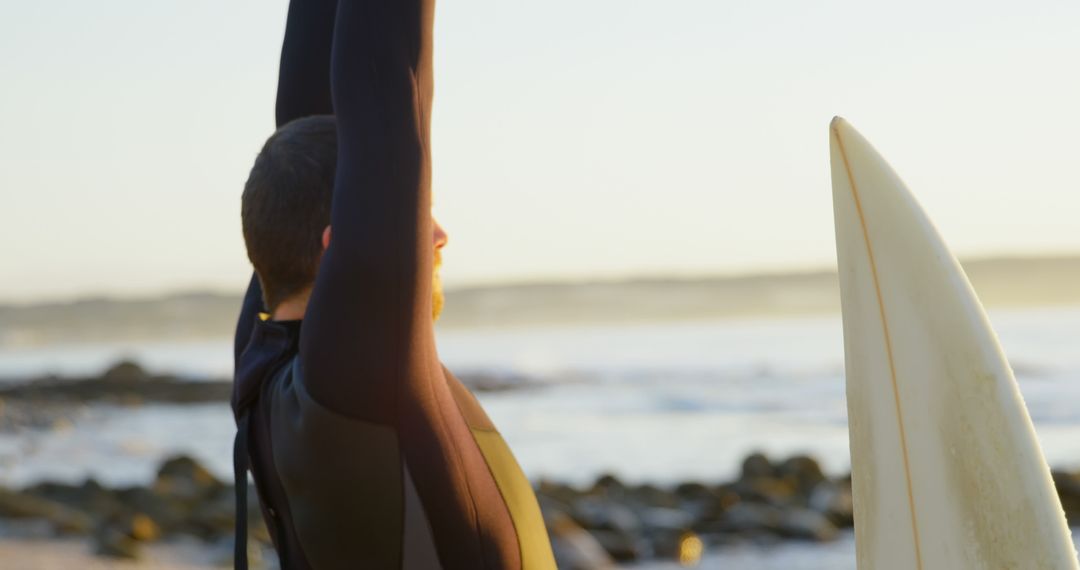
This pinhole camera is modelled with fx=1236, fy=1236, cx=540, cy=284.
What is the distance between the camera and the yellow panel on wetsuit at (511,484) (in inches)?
67.0

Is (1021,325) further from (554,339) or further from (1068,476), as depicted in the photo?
(1068,476)

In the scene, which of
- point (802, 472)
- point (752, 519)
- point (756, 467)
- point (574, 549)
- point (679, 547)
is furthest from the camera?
point (756, 467)

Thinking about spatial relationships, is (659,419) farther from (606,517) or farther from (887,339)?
(887,339)

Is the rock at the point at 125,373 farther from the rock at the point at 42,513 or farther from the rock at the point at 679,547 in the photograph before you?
the rock at the point at 679,547

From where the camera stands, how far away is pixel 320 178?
1644mm

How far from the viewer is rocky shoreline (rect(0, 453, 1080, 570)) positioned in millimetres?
8555

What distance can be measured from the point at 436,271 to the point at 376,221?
19 centimetres

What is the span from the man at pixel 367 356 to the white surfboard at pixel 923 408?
70 cm

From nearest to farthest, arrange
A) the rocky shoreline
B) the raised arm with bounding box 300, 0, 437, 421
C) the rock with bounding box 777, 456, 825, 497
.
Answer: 1. the raised arm with bounding box 300, 0, 437, 421
2. the rocky shoreline
3. the rock with bounding box 777, 456, 825, 497

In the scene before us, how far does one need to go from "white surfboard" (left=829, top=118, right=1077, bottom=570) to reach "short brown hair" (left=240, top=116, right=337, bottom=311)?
972 mm

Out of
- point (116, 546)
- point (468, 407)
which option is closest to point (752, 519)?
point (116, 546)

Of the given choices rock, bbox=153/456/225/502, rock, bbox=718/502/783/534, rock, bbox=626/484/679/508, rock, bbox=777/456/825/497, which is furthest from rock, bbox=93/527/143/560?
rock, bbox=777/456/825/497

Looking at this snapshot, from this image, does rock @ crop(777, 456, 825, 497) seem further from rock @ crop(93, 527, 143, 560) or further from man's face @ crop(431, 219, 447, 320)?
man's face @ crop(431, 219, 447, 320)

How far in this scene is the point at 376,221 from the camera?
152 centimetres
